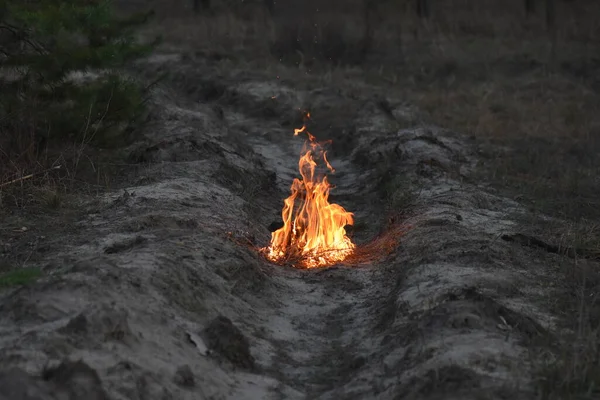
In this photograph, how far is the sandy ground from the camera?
5258 millimetres

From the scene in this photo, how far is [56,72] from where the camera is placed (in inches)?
407

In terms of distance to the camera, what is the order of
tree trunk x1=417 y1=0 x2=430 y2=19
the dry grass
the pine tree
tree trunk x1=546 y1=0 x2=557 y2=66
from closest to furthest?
the dry grass < the pine tree < tree trunk x1=546 y1=0 x2=557 y2=66 < tree trunk x1=417 y1=0 x2=430 y2=19

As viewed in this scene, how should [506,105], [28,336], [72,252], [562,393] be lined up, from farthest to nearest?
[506,105] < [72,252] < [28,336] < [562,393]

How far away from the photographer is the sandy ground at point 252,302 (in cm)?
526

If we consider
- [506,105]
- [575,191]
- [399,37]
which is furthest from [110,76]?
[399,37]

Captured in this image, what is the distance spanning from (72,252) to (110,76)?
414cm

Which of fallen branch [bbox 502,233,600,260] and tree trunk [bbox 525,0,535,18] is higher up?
fallen branch [bbox 502,233,600,260]

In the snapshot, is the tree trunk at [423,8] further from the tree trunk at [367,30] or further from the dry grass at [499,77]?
the tree trunk at [367,30]

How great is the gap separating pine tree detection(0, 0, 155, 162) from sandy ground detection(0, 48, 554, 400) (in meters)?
1.19

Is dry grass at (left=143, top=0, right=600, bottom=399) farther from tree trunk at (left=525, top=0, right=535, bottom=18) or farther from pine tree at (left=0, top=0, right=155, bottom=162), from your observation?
pine tree at (left=0, top=0, right=155, bottom=162)

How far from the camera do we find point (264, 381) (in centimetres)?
606

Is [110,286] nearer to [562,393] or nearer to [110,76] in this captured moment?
[562,393]

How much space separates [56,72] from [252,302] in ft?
15.4

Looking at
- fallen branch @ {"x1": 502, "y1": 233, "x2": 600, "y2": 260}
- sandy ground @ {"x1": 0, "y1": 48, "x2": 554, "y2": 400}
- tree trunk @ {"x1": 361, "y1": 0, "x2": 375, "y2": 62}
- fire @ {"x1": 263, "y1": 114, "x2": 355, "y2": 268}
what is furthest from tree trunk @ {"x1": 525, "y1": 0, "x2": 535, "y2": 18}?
fire @ {"x1": 263, "y1": 114, "x2": 355, "y2": 268}
